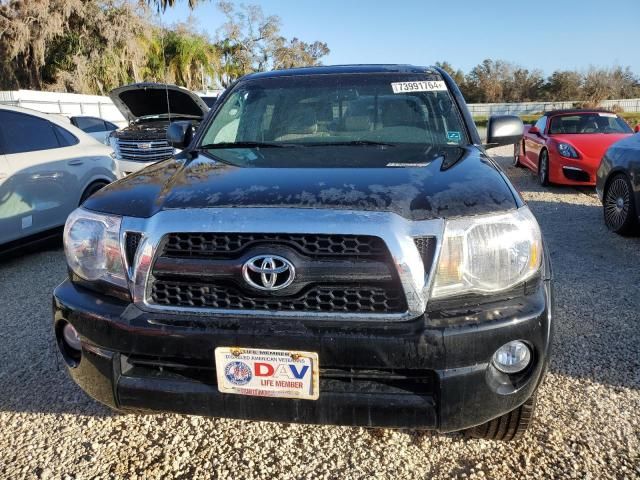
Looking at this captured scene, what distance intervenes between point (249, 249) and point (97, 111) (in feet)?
70.9

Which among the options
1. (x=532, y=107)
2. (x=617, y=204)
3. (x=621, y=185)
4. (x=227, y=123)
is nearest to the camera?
(x=227, y=123)

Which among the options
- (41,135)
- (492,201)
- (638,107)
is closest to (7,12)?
(41,135)

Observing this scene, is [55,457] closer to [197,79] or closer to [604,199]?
[604,199]

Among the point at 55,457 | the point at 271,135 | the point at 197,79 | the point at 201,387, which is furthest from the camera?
the point at 197,79

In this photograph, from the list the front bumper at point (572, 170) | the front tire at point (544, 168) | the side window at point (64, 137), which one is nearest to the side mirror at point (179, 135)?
the side window at point (64, 137)

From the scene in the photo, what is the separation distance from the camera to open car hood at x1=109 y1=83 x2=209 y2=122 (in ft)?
28.0

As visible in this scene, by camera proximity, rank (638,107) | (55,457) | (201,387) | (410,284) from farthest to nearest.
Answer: (638,107)
(55,457)
(201,387)
(410,284)

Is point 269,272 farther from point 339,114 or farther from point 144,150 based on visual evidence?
point 144,150

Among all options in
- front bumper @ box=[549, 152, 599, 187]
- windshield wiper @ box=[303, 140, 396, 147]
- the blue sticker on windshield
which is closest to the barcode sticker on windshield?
the blue sticker on windshield

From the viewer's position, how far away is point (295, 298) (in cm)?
184

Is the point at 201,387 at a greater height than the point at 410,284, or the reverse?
the point at 410,284

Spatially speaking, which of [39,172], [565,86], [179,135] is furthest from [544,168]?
[565,86]

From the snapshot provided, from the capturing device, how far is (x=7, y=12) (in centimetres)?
2578

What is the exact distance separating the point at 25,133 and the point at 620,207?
652 cm
